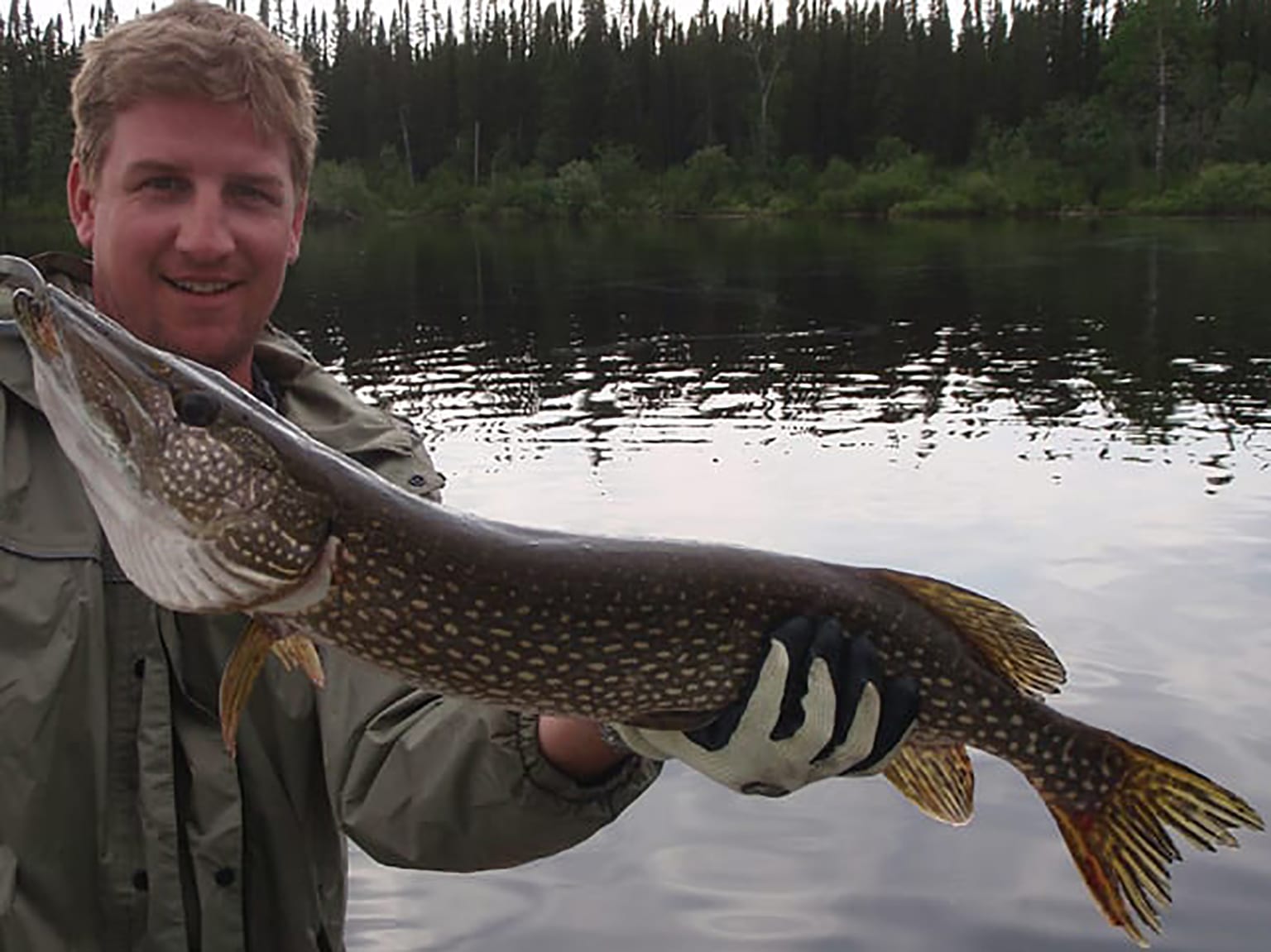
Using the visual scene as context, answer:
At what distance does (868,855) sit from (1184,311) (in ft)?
61.6

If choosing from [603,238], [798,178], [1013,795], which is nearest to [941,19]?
[798,178]

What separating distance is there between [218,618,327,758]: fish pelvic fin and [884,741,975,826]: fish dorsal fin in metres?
1.13

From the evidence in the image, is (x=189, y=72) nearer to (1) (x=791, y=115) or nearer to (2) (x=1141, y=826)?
(2) (x=1141, y=826)

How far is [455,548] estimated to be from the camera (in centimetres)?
246

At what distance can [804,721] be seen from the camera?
2.46 metres

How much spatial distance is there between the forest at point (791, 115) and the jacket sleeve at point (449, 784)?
50.6 metres

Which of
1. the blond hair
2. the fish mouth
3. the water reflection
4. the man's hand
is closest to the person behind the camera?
the fish mouth

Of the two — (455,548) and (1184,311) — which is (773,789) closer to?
(455,548)

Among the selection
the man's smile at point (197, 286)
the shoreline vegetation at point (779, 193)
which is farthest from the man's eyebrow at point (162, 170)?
the shoreline vegetation at point (779, 193)

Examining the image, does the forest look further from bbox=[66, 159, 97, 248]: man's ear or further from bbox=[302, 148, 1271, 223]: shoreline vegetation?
bbox=[66, 159, 97, 248]: man's ear

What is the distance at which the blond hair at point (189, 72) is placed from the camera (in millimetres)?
3012

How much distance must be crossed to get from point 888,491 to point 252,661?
8.88 metres

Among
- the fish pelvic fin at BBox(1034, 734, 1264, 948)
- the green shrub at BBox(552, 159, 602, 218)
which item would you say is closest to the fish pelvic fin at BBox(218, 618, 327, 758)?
the fish pelvic fin at BBox(1034, 734, 1264, 948)

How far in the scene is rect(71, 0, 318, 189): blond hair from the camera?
9.88ft
